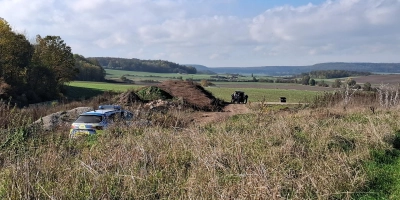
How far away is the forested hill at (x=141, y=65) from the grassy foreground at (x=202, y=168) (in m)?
162

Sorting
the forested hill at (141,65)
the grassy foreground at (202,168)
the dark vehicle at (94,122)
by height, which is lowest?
the forested hill at (141,65)

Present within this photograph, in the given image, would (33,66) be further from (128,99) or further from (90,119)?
(90,119)

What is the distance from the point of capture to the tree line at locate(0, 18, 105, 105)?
52875 millimetres

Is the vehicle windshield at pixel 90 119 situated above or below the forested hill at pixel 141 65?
above

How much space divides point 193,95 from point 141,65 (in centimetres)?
13797

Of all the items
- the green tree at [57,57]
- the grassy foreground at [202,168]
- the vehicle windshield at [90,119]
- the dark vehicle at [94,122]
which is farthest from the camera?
the green tree at [57,57]

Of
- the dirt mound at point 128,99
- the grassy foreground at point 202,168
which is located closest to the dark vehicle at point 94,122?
the grassy foreground at point 202,168

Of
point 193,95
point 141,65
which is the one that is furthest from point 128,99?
point 141,65

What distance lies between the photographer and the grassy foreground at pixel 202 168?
660cm

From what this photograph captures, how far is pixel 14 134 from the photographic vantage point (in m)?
10.3

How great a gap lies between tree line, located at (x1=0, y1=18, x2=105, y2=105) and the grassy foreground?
4227cm

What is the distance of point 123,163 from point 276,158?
3224 millimetres

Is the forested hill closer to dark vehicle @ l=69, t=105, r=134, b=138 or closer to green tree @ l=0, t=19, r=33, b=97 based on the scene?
green tree @ l=0, t=19, r=33, b=97

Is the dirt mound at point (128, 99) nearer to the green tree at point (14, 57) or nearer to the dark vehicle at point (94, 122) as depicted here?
the dark vehicle at point (94, 122)
